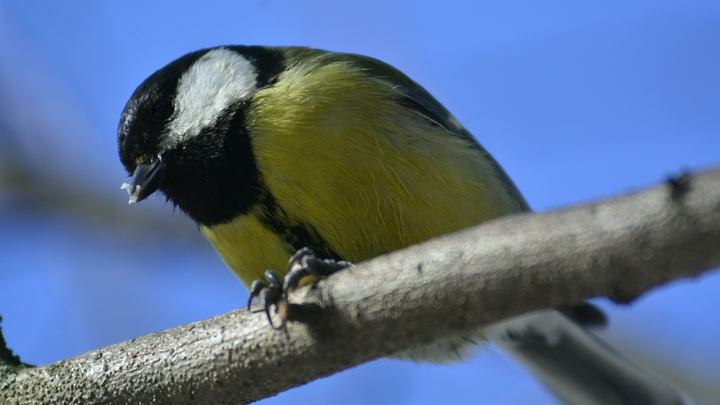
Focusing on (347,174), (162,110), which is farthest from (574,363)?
(162,110)

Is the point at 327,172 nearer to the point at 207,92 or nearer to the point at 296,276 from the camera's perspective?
the point at 296,276

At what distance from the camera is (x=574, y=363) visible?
7.56ft

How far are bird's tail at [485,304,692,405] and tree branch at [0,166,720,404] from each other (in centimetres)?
103

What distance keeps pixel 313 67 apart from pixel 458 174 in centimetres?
57

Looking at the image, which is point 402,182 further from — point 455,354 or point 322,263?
point 455,354

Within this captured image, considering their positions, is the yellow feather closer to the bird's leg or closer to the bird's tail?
the bird's leg

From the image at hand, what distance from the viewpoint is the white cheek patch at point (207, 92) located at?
2.11 m

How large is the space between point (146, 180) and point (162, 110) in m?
0.25

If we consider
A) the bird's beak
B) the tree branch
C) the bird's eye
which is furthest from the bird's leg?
the bird's eye

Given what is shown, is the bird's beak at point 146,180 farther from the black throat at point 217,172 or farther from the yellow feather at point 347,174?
the yellow feather at point 347,174

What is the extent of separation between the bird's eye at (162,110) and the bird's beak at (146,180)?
5.6 inches

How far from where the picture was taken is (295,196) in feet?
6.15

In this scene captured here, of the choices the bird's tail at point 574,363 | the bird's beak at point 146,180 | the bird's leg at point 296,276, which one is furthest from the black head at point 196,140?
the bird's tail at point 574,363

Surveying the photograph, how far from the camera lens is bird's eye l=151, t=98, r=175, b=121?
2168 millimetres
